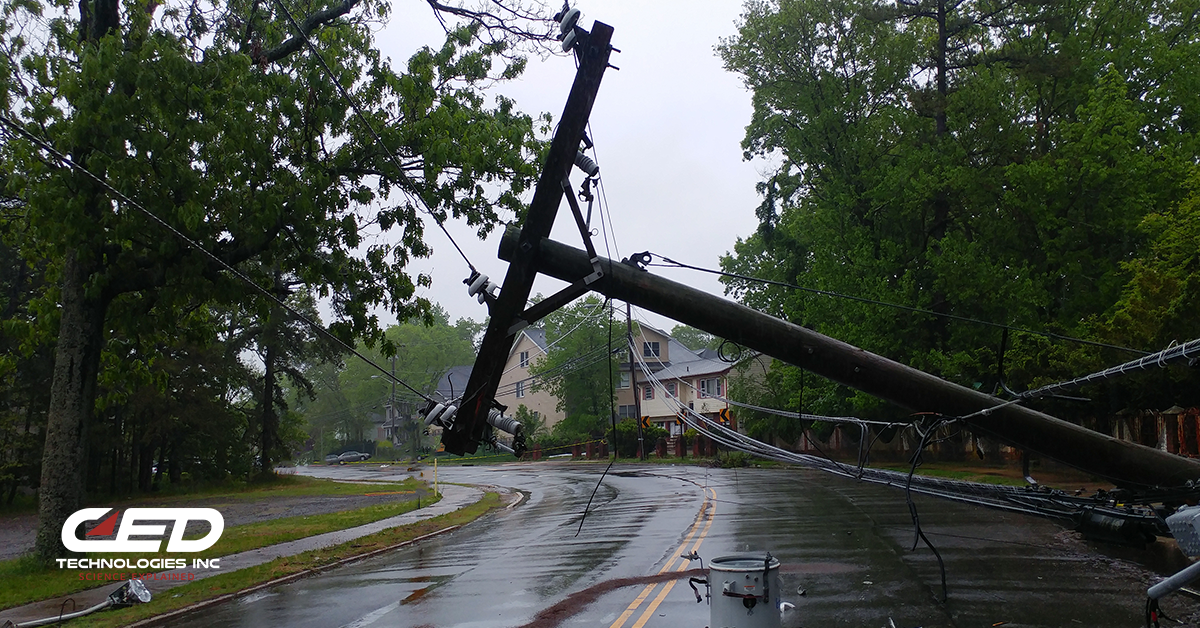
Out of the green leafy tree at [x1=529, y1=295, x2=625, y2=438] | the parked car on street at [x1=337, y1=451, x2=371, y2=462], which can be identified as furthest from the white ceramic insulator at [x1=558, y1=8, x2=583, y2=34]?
the parked car on street at [x1=337, y1=451, x2=371, y2=462]

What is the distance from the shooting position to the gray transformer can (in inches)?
251

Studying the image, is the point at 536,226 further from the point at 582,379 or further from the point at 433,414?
the point at 582,379

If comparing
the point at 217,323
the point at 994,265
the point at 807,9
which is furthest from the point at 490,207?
the point at 807,9

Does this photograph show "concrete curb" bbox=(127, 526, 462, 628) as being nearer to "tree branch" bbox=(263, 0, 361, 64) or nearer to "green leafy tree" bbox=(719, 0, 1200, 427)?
"tree branch" bbox=(263, 0, 361, 64)

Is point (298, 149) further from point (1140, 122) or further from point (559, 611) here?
point (1140, 122)

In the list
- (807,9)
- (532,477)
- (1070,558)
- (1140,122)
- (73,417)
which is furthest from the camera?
(532,477)

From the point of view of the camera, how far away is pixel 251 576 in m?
13.3

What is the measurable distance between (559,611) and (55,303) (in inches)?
435

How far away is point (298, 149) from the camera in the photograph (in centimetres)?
1465

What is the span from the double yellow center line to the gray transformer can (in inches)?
93.6

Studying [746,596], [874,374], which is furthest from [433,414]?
[874,374]

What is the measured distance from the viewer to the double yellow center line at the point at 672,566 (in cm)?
908

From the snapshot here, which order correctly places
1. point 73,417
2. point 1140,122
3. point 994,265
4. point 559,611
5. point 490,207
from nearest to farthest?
point 559,611 → point 73,417 → point 490,207 → point 1140,122 → point 994,265

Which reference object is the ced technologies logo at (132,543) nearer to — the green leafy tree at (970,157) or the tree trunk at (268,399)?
the green leafy tree at (970,157)
